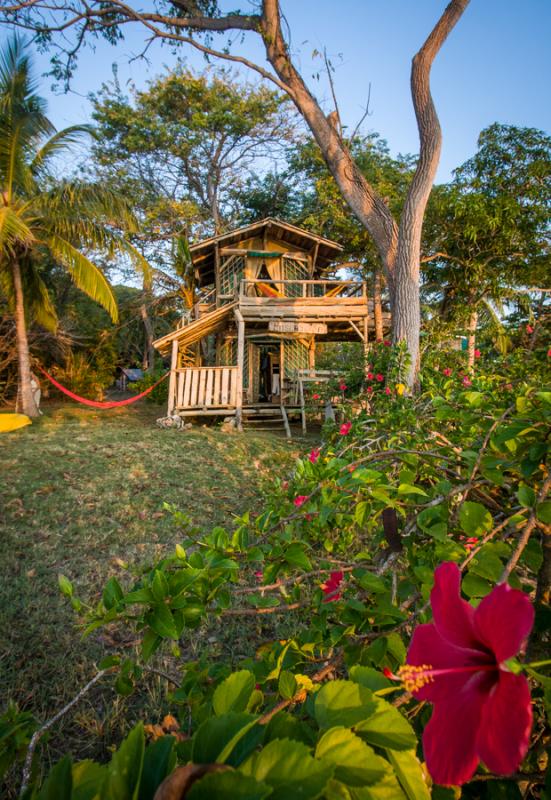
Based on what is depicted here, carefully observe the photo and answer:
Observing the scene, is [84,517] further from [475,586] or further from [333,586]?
→ [475,586]

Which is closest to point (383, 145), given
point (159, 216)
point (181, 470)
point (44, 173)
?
point (159, 216)

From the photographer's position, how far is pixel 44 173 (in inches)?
371

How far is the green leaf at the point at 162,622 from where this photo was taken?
25.3 inches

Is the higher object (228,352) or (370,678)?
(228,352)

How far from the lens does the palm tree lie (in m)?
8.23

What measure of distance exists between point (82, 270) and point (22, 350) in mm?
2302

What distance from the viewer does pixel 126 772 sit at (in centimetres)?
27

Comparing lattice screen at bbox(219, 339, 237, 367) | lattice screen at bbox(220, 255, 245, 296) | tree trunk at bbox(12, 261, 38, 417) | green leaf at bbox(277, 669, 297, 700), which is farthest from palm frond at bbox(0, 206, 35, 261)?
green leaf at bbox(277, 669, 297, 700)

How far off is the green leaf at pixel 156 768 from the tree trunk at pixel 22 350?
10698 mm

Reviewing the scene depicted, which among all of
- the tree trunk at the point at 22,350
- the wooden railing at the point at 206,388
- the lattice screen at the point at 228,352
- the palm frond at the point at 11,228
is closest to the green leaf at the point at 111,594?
the palm frond at the point at 11,228

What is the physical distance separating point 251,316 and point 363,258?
7.05 meters

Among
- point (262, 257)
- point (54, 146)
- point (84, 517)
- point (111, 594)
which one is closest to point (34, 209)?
point (54, 146)

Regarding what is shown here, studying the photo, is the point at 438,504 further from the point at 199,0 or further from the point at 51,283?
Answer: the point at 51,283

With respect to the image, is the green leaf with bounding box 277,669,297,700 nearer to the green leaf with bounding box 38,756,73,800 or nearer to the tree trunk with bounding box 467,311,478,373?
the green leaf with bounding box 38,756,73,800
